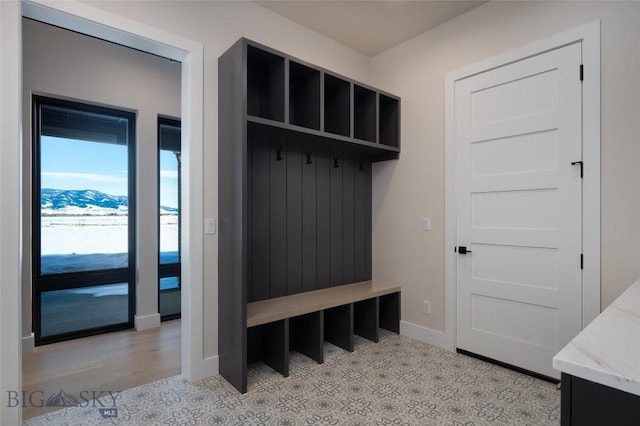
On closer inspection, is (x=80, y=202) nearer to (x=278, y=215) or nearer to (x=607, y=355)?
(x=278, y=215)

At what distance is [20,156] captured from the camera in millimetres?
1843

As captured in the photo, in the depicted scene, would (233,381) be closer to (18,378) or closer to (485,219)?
(18,378)

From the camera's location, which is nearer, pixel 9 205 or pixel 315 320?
pixel 9 205

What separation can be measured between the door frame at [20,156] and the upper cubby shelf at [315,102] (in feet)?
1.50

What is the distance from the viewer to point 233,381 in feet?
7.67

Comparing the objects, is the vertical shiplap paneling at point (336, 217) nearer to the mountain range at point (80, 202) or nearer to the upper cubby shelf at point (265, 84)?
the upper cubby shelf at point (265, 84)

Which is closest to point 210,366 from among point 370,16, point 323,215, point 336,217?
point 323,215

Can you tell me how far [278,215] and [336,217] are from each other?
2.23ft

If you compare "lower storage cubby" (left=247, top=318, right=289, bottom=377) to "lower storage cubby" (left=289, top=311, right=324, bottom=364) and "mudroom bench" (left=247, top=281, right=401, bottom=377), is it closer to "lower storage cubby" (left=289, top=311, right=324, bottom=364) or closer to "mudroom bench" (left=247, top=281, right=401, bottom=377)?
"mudroom bench" (left=247, top=281, right=401, bottom=377)

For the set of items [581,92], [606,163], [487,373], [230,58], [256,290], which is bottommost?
[487,373]

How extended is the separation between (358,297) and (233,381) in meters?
1.21

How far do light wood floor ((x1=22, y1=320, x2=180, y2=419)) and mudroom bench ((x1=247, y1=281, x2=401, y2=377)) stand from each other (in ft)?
2.49

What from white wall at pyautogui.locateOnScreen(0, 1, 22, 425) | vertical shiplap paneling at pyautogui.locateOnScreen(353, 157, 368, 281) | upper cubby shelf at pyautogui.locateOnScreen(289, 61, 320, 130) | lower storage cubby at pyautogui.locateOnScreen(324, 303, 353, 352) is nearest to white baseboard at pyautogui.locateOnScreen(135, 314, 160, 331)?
white wall at pyautogui.locateOnScreen(0, 1, 22, 425)

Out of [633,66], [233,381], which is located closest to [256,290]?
[233,381]
